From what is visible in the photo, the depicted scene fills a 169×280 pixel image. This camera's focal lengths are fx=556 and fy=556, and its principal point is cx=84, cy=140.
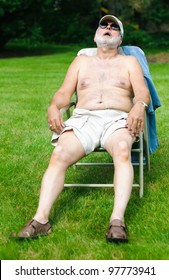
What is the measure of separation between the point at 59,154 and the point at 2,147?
266 cm

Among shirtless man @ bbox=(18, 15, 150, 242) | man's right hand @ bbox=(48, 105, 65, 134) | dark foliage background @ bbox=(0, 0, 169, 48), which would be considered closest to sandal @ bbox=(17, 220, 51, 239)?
shirtless man @ bbox=(18, 15, 150, 242)

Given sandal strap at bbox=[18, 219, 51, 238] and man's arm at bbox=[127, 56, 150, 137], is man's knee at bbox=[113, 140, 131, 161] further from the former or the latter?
→ sandal strap at bbox=[18, 219, 51, 238]

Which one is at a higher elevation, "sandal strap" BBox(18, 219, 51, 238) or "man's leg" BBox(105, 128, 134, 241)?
"man's leg" BBox(105, 128, 134, 241)

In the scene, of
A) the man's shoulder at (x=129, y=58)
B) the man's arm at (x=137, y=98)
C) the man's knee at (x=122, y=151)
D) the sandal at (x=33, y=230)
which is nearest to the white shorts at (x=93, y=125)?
the man's arm at (x=137, y=98)

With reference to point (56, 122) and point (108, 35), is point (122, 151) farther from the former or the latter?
Answer: point (108, 35)

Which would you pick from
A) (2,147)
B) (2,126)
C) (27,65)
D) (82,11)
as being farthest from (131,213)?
(82,11)

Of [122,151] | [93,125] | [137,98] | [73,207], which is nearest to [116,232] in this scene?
[122,151]

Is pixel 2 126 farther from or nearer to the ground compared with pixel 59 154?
nearer to the ground

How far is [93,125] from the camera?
468 cm

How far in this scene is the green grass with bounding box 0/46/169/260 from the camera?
3699 millimetres

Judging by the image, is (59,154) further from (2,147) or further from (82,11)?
(82,11)

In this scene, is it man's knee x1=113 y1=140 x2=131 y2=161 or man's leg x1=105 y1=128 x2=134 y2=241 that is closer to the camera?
man's leg x1=105 y1=128 x2=134 y2=241
